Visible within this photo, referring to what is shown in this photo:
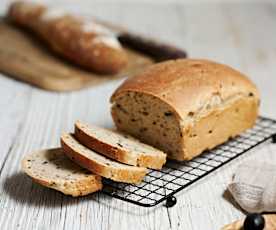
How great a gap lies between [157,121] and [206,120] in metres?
0.20

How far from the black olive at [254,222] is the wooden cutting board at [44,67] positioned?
5.09 ft

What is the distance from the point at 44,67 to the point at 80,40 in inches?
9.5

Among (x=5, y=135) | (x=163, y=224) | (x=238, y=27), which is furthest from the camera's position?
(x=238, y=27)

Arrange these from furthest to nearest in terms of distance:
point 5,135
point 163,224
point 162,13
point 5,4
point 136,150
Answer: point 5,4, point 162,13, point 5,135, point 136,150, point 163,224

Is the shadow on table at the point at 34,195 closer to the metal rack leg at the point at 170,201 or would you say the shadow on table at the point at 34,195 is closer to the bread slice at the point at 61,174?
the bread slice at the point at 61,174

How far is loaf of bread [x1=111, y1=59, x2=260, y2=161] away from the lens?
235 centimetres

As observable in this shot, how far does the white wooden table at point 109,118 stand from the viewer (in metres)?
2.07

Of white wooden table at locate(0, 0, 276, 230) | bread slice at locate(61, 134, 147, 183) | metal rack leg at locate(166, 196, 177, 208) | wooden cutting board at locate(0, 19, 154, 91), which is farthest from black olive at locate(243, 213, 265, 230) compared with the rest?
wooden cutting board at locate(0, 19, 154, 91)

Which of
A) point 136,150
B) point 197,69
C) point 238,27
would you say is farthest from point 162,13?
point 136,150

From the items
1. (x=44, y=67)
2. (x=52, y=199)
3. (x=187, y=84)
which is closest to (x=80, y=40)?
(x=44, y=67)

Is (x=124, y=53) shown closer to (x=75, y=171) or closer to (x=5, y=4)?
(x=75, y=171)

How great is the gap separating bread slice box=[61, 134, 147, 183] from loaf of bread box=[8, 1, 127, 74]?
3.72 feet

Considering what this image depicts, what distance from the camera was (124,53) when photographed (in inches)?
132

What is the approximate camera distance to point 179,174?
235 cm
